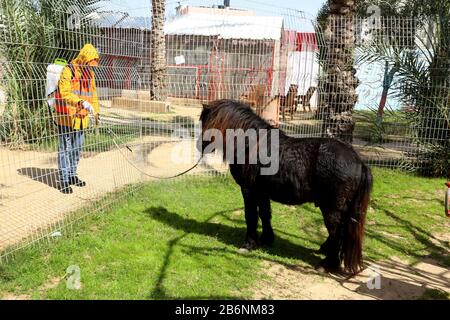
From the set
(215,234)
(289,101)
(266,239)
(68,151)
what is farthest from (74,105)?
(289,101)

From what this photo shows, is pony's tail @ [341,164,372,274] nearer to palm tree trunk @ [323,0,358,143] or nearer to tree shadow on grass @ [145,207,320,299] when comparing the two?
tree shadow on grass @ [145,207,320,299]

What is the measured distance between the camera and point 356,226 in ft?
14.2

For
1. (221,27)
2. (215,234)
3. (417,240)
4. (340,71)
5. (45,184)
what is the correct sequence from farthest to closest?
(221,27) → (340,71) → (45,184) → (417,240) → (215,234)

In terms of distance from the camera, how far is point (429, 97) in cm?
860

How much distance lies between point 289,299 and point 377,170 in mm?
5893

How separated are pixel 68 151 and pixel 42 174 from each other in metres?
0.57

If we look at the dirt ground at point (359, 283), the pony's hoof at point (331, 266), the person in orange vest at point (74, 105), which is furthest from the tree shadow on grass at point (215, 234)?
the person in orange vest at point (74, 105)

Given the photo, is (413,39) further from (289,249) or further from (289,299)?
(289,299)

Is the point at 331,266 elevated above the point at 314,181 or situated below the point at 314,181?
below

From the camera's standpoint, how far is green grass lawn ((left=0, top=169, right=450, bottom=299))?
12.9ft

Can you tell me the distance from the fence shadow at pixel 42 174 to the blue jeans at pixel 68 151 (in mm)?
157

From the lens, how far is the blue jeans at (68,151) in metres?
5.61

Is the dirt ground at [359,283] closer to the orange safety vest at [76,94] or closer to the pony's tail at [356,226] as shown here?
the pony's tail at [356,226]

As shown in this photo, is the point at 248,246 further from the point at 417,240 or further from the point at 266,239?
the point at 417,240
